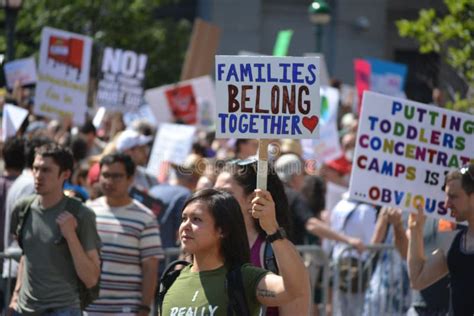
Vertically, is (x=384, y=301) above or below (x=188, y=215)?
below

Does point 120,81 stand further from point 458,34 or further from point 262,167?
point 262,167

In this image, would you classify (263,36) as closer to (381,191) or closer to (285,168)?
(285,168)

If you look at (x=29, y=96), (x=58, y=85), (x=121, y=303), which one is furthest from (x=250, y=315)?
(x=29, y=96)

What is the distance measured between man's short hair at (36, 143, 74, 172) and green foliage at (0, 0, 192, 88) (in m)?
18.7

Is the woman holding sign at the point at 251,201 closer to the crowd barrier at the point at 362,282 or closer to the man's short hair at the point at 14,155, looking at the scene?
the man's short hair at the point at 14,155

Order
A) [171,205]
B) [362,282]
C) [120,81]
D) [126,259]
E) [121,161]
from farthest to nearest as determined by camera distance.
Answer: [120,81]
[362,282]
[171,205]
[121,161]
[126,259]

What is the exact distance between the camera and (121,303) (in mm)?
7859

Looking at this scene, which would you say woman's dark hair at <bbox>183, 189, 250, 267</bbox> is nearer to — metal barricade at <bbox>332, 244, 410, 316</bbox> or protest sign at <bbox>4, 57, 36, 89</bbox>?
metal barricade at <bbox>332, 244, 410, 316</bbox>

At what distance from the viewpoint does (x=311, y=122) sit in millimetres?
5605

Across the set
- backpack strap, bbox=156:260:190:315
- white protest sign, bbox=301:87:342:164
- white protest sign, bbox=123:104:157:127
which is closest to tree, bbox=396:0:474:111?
white protest sign, bbox=301:87:342:164

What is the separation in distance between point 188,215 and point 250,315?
0.52m

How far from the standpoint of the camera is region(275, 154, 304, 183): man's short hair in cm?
1055

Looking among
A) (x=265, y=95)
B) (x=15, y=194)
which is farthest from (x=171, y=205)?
(x=265, y=95)

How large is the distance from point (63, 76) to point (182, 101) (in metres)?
4.16
